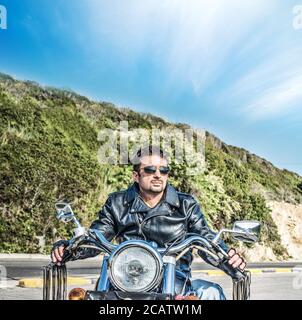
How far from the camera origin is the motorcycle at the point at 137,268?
2.01 meters

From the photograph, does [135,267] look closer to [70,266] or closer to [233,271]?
[233,271]

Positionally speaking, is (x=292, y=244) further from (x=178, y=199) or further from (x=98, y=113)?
(x=178, y=199)

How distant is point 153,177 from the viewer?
2436 millimetres

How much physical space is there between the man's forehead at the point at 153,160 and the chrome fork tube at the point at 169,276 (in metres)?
0.47

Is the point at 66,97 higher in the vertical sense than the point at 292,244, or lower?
higher

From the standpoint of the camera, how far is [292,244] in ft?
15.1

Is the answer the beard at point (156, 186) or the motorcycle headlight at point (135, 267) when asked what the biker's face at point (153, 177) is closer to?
the beard at point (156, 186)

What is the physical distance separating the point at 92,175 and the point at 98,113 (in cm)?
83

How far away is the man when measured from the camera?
2.41 meters

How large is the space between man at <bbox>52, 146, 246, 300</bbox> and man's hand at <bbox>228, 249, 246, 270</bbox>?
17 centimetres

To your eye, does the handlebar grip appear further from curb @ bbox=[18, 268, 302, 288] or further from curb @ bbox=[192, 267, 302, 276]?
curb @ bbox=[192, 267, 302, 276]

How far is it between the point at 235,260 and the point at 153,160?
20.1 inches
